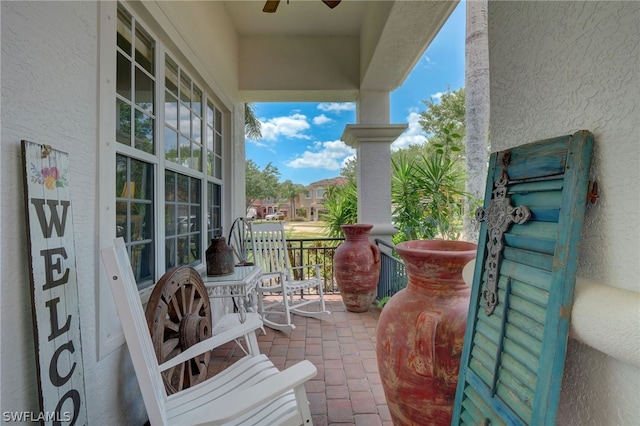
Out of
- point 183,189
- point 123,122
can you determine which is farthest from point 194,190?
point 123,122

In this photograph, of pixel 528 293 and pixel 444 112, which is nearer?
pixel 528 293

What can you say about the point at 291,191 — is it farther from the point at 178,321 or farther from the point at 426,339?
the point at 426,339

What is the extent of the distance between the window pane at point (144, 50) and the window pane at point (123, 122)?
0.36m

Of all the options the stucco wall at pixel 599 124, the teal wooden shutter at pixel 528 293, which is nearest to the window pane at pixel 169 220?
the teal wooden shutter at pixel 528 293

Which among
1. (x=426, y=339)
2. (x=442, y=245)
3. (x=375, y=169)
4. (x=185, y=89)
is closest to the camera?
(x=426, y=339)

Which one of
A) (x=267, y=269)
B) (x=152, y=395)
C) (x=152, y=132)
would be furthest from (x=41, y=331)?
(x=267, y=269)

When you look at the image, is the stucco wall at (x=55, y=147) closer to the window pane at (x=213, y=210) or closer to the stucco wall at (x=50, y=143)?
the stucco wall at (x=50, y=143)

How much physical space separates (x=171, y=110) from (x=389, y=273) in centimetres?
267

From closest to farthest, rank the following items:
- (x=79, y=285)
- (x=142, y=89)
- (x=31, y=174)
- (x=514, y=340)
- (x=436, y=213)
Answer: (x=514, y=340), (x=31, y=174), (x=79, y=285), (x=142, y=89), (x=436, y=213)

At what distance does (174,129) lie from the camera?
6.72 feet

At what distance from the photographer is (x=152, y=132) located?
5.74 ft

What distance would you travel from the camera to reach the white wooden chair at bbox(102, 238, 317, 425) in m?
0.85

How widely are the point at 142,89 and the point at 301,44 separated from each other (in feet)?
8.58

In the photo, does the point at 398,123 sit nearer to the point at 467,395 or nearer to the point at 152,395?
the point at 467,395
